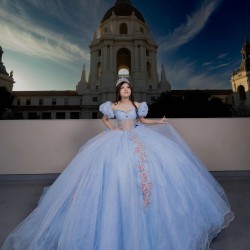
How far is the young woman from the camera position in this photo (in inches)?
33.5

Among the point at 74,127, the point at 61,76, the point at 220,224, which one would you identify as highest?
the point at 61,76

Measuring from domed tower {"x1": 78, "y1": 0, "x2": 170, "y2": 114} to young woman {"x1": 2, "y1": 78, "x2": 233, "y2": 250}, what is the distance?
228 cm

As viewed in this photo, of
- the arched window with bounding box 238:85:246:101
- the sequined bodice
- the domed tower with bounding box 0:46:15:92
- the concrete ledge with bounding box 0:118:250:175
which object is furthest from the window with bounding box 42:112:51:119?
the arched window with bounding box 238:85:246:101

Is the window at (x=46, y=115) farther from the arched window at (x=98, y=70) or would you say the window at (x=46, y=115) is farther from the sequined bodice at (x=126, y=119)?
the sequined bodice at (x=126, y=119)

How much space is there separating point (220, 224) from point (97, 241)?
0.71 m

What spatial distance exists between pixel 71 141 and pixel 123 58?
3.30 meters

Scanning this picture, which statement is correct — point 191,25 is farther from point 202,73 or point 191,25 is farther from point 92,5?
point 92,5

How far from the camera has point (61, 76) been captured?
136 inches

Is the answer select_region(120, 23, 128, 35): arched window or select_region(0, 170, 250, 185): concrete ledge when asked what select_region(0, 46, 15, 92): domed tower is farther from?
select_region(120, 23, 128, 35): arched window

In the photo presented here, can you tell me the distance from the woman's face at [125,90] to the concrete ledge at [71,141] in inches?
46.8

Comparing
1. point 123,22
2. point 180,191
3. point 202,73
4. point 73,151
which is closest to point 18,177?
point 73,151

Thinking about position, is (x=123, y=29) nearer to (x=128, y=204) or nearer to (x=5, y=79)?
(x=5, y=79)

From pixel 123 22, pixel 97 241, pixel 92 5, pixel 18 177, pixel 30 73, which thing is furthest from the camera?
pixel 123 22

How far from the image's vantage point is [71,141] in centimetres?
254
